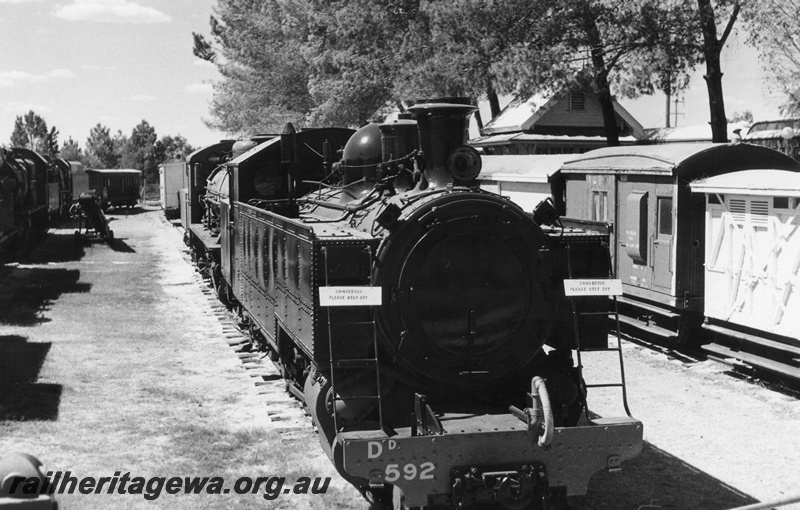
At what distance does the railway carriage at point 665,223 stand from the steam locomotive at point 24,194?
15.2m

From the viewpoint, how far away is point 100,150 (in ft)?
295

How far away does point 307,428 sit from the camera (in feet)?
30.9

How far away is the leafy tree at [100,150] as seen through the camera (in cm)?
8520

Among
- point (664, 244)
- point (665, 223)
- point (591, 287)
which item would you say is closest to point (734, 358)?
point (664, 244)

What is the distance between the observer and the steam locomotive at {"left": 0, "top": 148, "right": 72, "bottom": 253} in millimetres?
23188

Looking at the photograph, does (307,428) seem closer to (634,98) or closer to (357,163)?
(357,163)

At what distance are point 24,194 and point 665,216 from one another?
20.0m

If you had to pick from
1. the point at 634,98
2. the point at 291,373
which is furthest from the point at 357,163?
the point at 634,98

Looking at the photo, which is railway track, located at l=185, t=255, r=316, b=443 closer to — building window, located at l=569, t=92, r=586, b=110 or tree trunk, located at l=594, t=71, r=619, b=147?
tree trunk, located at l=594, t=71, r=619, b=147

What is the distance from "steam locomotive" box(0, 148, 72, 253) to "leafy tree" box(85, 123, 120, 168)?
162 feet

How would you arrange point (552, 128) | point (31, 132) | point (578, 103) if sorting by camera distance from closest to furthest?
1. point (552, 128)
2. point (578, 103)
3. point (31, 132)

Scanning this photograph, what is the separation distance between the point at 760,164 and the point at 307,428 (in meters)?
8.03

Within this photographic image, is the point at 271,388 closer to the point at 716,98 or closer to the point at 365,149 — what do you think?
the point at 365,149

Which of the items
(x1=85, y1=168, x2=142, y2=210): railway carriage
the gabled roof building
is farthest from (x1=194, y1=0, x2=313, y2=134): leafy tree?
(x1=85, y1=168, x2=142, y2=210): railway carriage
